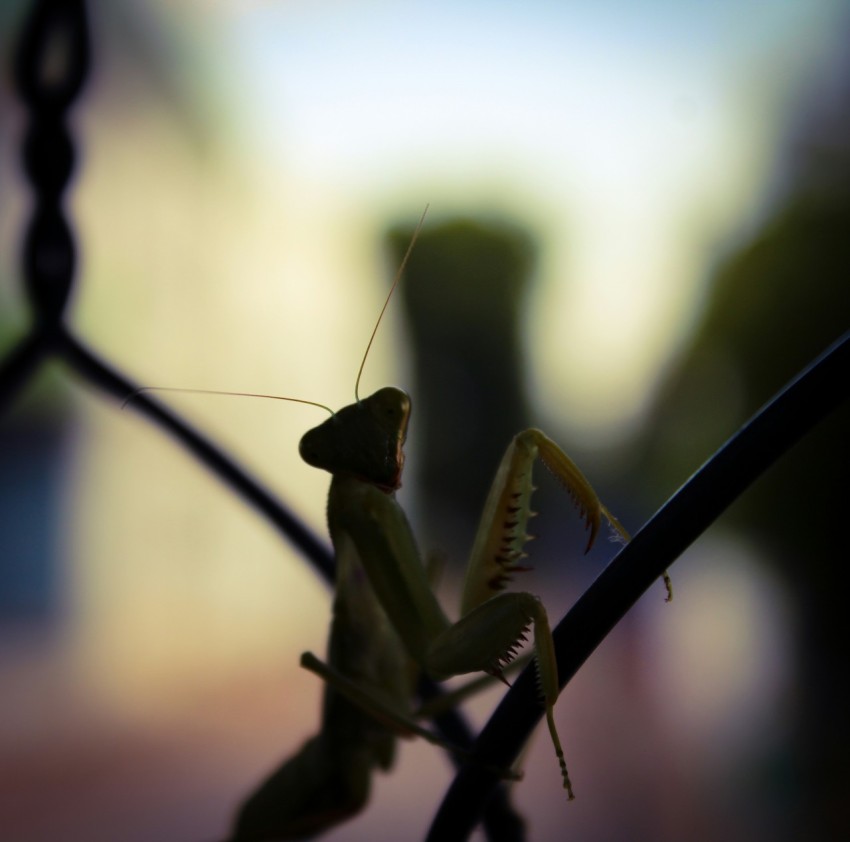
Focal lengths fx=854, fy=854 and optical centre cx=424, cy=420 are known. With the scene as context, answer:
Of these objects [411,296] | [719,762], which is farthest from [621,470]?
[719,762]

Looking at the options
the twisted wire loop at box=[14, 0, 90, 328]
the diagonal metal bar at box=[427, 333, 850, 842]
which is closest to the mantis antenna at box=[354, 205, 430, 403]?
the twisted wire loop at box=[14, 0, 90, 328]

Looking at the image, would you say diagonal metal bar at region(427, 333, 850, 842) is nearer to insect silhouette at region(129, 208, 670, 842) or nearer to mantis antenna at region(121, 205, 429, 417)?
insect silhouette at region(129, 208, 670, 842)

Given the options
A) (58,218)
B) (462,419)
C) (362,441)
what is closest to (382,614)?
(362,441)

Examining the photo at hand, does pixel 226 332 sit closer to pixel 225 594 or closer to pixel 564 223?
pixel 564 223

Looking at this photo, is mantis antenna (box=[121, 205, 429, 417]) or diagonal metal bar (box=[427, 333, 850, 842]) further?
mantis antenna (box=[121, 205, 429, 417])

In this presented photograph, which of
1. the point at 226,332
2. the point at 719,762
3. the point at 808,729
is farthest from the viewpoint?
the point at 719,762

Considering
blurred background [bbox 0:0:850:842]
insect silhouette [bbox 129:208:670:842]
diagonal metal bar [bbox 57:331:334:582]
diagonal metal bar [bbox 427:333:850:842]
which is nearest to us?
diagonal metal bar [bbox 427:333:850:842]

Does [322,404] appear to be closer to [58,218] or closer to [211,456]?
[211,456]
